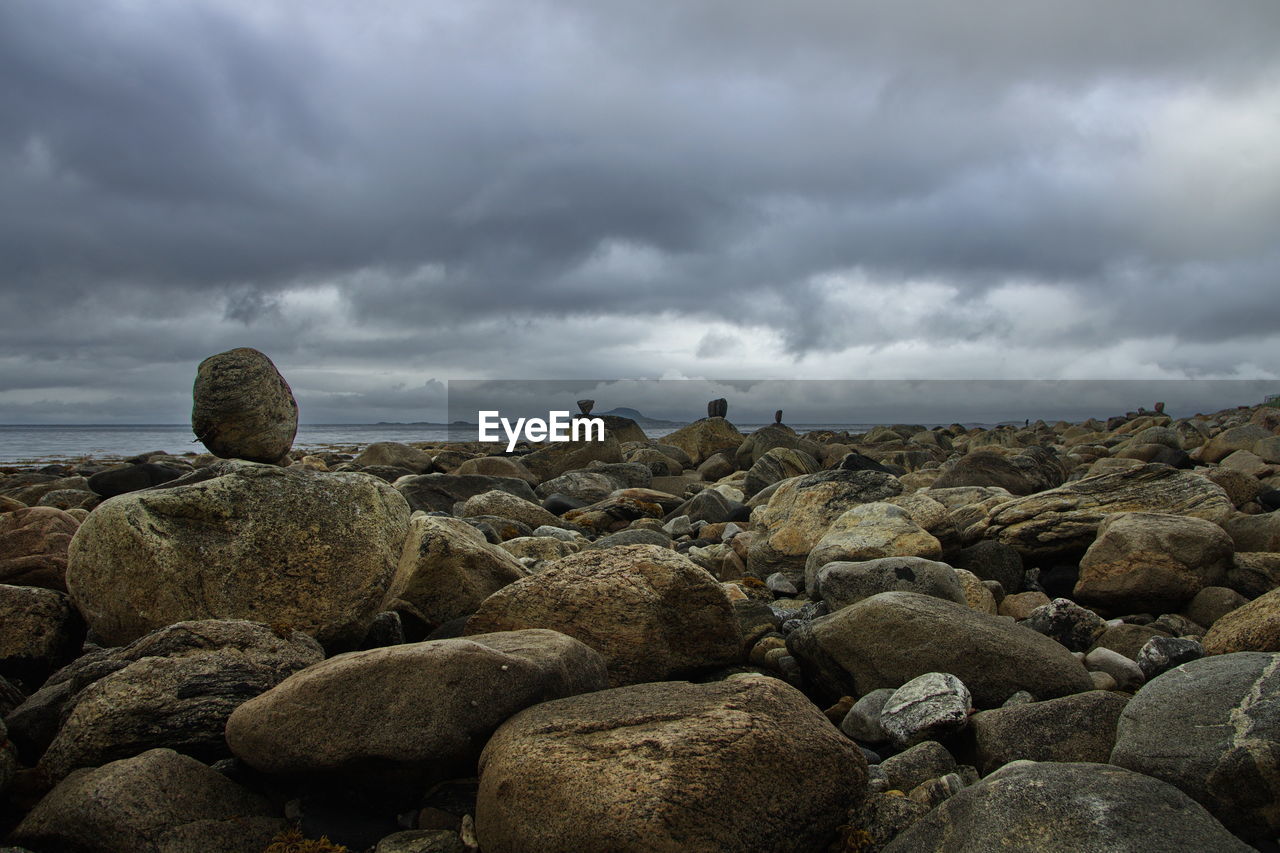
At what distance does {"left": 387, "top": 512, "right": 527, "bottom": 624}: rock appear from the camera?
6.48 meters

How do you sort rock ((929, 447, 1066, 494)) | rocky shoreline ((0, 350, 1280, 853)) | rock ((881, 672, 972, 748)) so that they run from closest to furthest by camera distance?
1. rocky shoreline ((0, 350, 1280, 853))
2. rock ((881, 672, 972, 748))
3. rock ((929, 447, 1066, 494))

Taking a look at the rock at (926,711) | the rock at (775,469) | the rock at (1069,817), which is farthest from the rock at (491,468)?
the rock at (1069,817)

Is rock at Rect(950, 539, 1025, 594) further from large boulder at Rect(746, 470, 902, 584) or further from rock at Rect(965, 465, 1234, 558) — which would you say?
large boulder at Rect(746, 470, 902, 584)

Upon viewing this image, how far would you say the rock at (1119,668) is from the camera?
5547 mm

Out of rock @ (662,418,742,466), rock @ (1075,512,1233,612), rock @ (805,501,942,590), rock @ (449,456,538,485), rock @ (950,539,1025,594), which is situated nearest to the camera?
rock @ (1075,512,1233,612)

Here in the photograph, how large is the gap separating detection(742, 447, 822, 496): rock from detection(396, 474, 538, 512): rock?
5033 millimetres

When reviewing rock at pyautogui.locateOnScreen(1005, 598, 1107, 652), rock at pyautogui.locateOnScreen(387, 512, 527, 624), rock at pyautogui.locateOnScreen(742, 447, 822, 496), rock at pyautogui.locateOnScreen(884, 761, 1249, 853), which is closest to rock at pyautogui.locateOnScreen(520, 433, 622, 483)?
rock at pyautogui.locateOnScreen(742, 447, 822, 496)

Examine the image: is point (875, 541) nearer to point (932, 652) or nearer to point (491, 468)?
point (932, 652)

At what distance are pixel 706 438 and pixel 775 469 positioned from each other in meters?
12.3

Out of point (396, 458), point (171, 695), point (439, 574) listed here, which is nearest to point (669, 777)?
point (171, 695)

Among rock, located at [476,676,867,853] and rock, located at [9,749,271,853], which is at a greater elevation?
rock, located at [476,676,867,853]

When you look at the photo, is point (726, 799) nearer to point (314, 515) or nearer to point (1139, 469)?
point (314, 515)

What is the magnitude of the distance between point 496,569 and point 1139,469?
7454mm

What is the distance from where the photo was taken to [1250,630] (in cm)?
554
